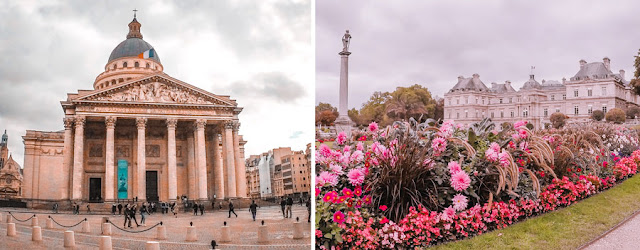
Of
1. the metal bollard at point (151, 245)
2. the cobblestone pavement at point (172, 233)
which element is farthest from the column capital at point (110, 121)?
the metal bollard at point (151, 245)

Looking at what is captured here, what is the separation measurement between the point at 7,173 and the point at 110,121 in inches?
228

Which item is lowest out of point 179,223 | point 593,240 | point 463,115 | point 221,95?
point 593,240

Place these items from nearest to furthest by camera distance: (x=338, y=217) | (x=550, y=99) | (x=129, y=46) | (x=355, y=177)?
(x=338, y=217) < (x=129, y=46) < (x=355, y=177) < (x=550, y=99)

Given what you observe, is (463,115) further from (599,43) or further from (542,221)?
(542,221)

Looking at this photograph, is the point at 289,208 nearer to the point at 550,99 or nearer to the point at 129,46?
the point at 129,46

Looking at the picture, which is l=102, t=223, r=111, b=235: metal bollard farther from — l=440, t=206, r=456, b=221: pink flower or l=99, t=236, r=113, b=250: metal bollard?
l=440, t=206, r=456, b=221: pink flower

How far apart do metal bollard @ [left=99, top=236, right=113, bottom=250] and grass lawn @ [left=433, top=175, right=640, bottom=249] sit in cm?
295

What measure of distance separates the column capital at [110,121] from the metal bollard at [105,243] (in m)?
5.48

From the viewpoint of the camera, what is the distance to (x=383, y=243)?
14.7 ft

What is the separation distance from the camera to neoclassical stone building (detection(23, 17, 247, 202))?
15.9 ft

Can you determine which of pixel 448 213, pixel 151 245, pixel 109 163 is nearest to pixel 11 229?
pixel 151 245

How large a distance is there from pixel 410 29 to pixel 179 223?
4154cm

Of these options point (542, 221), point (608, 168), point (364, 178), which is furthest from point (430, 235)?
point (608, 168)

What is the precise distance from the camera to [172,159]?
32.8 feet
